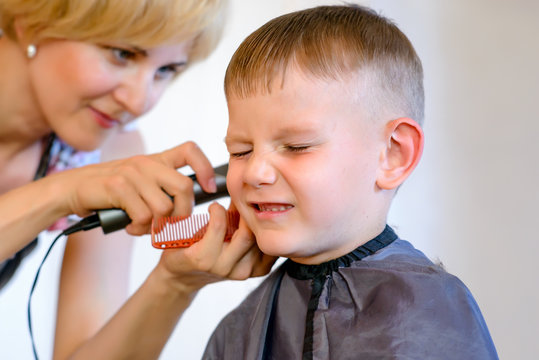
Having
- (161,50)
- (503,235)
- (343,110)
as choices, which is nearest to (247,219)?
(343,110)

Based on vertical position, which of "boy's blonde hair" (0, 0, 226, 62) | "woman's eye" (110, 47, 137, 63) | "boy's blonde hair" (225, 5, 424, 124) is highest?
"boy's blonde hair" (0, 0, 226, 62)

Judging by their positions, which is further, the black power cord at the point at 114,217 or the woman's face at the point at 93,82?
the woman's face at the point at 93,82

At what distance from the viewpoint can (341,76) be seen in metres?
0.82

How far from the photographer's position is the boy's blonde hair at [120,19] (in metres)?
1.19

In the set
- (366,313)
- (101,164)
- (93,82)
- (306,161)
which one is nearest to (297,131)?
(306,161)

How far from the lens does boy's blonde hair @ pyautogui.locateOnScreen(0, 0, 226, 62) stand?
1192 millimetres

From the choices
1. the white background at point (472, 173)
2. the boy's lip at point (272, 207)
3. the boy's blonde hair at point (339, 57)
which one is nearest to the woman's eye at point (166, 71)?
the white background at point (472, 173)

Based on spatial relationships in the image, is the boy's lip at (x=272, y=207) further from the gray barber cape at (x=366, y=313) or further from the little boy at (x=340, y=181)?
the gray barber cape at (x=366, y=313)

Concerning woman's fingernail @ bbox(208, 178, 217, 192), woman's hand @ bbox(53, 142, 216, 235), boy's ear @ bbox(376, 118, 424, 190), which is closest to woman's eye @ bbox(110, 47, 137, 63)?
woman's hand @ bbox(53, 142, 216, 235)

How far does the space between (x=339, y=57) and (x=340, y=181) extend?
0.57 feet

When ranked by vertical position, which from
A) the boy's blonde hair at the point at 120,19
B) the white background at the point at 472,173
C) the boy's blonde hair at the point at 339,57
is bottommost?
the white background at the point at 472,173

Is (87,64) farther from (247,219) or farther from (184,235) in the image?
(247,219)

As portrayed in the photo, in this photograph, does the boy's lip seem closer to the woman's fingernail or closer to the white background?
the woman's fingernail

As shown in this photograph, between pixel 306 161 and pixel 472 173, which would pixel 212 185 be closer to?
pixel 306 161
